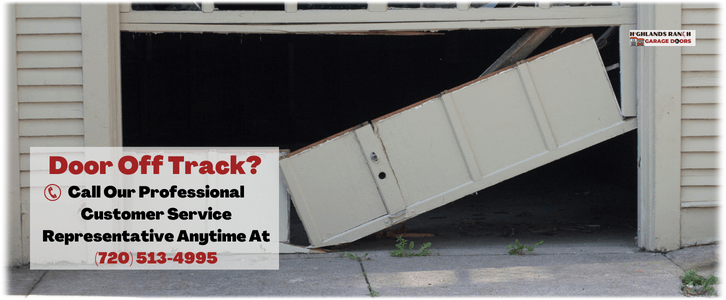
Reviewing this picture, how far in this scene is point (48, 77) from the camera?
5.00 m

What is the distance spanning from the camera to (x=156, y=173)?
5.36 metres

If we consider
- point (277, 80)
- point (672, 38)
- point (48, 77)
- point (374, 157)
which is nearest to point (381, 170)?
point (374, 157)

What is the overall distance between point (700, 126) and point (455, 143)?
219cm

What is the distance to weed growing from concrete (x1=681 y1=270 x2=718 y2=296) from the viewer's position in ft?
13.6

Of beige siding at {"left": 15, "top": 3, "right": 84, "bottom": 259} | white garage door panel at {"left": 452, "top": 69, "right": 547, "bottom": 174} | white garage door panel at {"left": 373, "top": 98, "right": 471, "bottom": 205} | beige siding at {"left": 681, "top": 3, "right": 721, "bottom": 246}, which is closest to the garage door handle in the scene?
white garage door panel at {"left": 373, "top": 98, "right": 471, "bottom": 205}

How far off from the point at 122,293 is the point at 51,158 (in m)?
1.52

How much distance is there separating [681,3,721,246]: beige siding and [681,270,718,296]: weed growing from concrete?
1.16m

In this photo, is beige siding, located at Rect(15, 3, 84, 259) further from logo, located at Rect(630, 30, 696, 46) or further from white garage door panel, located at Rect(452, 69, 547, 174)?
logo, located at Rect(630, 30, 696, 46)

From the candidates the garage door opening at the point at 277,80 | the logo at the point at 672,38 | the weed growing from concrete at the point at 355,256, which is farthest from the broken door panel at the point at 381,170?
the garage door opening at the point at 277,80

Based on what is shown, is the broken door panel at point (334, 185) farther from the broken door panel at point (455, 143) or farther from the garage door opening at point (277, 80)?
the garage door opening at point (277, 80)

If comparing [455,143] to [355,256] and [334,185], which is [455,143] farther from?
[355,256]

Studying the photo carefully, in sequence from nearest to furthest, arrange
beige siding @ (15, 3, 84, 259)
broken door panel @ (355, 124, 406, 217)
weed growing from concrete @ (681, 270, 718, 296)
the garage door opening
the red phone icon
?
weed growing from concrete @ (681, 270, 718, 296) < beige siding @ (15, 3, 84, 259) < the red phone icon < broken door panel @ (355, 124, 406, 217) < the garage door opening

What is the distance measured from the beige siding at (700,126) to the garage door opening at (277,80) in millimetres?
8711

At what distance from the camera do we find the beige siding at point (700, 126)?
5.16m
